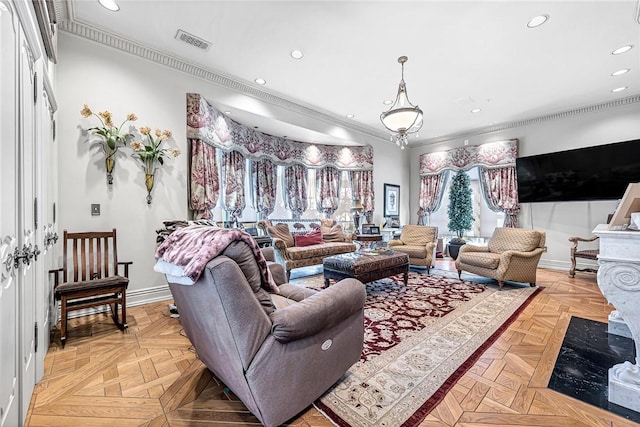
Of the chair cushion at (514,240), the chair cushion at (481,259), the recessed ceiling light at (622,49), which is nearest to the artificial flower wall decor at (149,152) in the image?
the chair cushion at (481,259)

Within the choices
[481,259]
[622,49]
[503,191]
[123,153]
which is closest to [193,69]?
[123,153]

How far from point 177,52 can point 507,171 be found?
645cm

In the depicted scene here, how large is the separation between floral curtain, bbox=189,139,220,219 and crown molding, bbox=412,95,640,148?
5650mm

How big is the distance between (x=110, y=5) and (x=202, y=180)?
6.39 ft

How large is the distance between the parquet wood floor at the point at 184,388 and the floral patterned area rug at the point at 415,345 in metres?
0.10

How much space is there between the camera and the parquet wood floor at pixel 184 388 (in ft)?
4.68

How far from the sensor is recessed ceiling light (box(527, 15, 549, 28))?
271 centimetres

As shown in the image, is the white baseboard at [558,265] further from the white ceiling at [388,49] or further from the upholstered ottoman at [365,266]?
the upholstered ottoman at [365,266]

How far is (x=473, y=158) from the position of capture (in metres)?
6.34

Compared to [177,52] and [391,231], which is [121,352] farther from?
[391,231]

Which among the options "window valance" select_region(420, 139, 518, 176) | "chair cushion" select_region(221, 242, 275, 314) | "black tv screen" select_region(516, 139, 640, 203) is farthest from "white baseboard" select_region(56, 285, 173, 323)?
"black tv screen" select_region(516, 139, 640, 203)

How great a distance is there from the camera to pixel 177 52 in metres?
3.38

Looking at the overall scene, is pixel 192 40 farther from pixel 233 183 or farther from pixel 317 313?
pixel 317 313

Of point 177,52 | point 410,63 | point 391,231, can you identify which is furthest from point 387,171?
point 177,52
